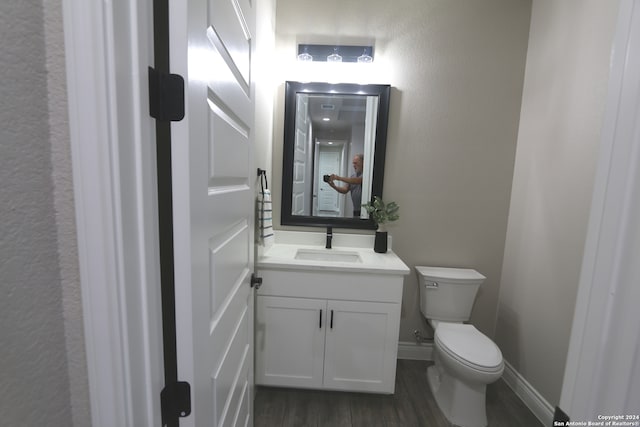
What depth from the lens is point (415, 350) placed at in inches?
77.4

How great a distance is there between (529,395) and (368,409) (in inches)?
40.1

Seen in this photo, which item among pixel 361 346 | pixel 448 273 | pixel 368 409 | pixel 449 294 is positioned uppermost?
pixel 448 273

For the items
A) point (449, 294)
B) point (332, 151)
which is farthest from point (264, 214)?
point (449, 294)

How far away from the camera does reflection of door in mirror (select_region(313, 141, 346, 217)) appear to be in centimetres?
188

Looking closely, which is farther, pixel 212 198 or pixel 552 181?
pixel 552 181

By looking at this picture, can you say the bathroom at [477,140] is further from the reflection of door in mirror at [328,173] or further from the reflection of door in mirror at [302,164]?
the reflection of door in mirror at [328,173]

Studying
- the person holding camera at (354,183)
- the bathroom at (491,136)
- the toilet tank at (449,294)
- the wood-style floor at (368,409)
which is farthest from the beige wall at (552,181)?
the person holding camera at (354,183)

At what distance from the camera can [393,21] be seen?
5.79ft

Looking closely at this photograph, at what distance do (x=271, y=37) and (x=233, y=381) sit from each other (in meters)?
1.92

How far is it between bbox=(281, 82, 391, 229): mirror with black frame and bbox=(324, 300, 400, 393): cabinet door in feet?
2.12

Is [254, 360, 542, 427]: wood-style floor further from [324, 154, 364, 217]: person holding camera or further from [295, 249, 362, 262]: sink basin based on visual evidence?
[324, 154, 364, 217]: person holding camera

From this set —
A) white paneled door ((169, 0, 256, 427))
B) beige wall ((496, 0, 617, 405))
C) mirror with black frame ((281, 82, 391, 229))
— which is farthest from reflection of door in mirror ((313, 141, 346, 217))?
beige wall ((496, 0, 617, 405))

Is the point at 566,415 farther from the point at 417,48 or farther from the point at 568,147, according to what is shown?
the point at 417,48

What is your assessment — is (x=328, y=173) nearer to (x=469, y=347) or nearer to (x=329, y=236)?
(x=329, y=236)
